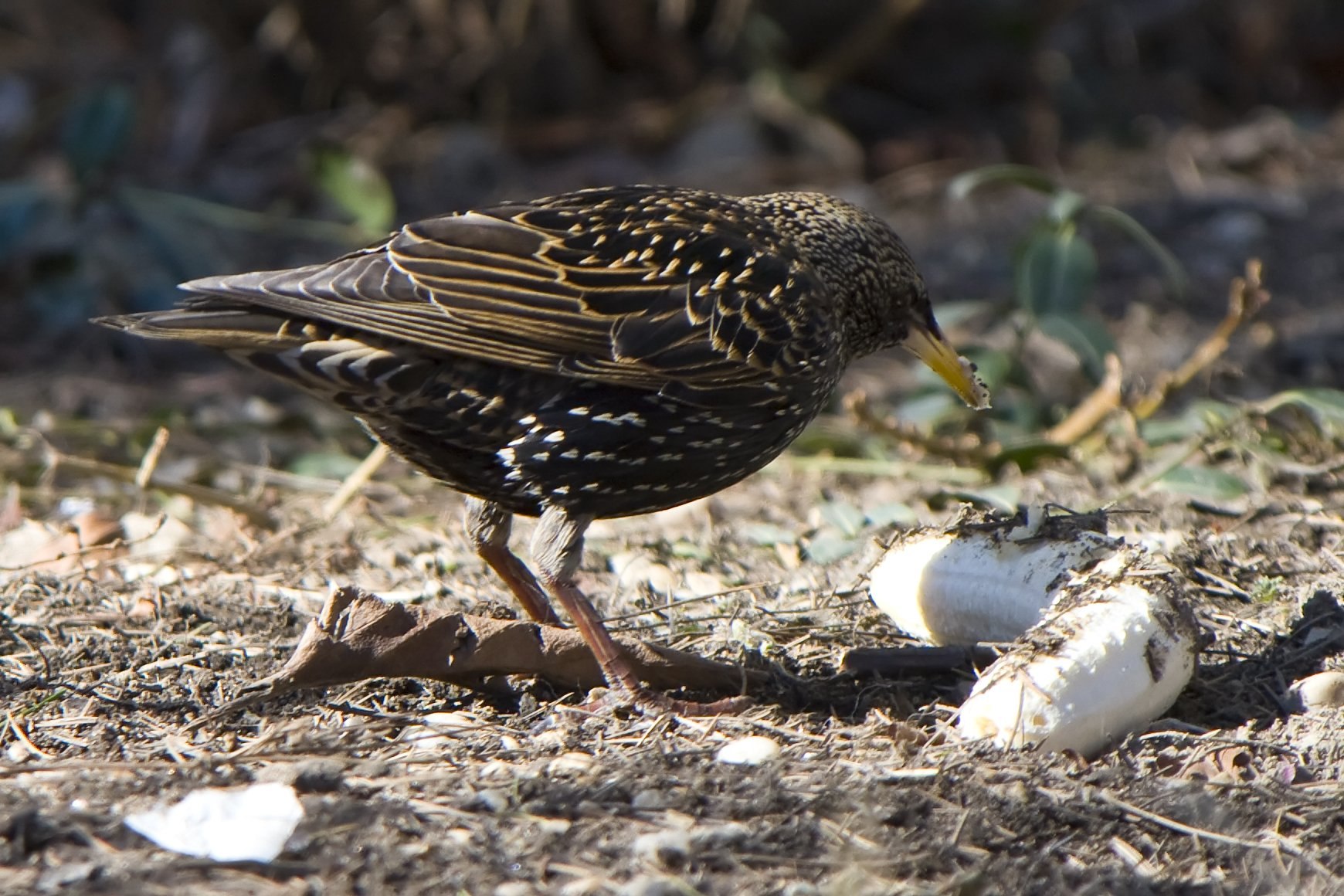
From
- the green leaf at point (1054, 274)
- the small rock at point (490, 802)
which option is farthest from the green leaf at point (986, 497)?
the small rock at point (490, 802)

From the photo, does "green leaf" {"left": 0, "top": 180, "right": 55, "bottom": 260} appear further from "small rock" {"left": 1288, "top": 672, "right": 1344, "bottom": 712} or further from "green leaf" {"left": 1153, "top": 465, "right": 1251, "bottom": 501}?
"small rock" {"left": 1288, "top": 672, "right": 1344, "bottom": 712}

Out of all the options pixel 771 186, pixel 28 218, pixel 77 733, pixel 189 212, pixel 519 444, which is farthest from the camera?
pixel 771 186

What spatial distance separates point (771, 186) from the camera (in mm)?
8094

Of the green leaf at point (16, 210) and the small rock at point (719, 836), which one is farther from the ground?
the green leaf at point (16, 210)

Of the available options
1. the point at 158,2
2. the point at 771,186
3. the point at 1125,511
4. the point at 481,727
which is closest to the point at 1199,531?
the point at 1125,511

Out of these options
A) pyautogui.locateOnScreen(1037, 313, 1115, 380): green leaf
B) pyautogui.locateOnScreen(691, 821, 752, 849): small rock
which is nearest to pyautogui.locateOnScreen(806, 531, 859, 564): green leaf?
pyautogui.locateOnScreen(1037, 313, 1115, 380): green leaf

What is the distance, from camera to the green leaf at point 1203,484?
174 inches

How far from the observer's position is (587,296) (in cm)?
373

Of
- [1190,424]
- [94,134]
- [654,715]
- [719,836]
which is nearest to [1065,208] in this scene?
[1190,424]

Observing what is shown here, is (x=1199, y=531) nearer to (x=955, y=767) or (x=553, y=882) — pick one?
(x=955, y=767)

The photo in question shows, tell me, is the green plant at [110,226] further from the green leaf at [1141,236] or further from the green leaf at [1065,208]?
the green leaf at [1141,236]

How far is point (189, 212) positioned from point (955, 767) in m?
4.97

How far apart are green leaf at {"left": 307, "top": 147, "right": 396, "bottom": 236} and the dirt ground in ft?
4.13

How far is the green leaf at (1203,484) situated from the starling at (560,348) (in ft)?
3.86
